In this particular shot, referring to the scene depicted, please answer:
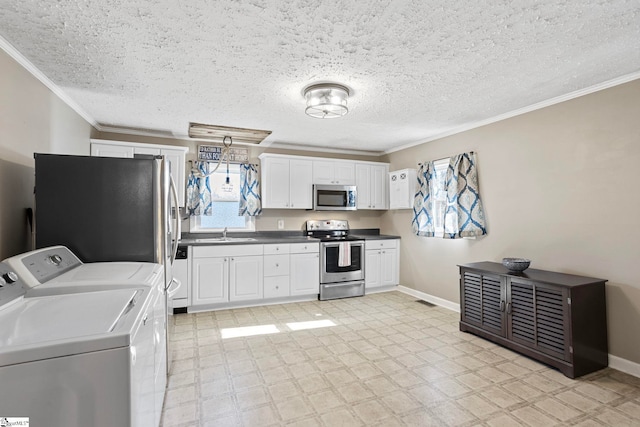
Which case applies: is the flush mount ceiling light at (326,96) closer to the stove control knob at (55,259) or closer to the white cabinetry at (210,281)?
the stove control knob at (55,259)

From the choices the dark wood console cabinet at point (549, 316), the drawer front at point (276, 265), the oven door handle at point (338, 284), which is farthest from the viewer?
the oven door handle at point (338, 284)

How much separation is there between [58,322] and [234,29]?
1.73 meters

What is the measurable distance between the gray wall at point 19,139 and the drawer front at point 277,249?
2486 millimetres

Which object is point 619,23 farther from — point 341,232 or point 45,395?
point 341,232

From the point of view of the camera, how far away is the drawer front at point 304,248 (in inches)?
180

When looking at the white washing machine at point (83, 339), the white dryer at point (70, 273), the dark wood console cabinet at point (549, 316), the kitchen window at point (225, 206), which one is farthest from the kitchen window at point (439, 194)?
the white washing machine at point (83, 339)

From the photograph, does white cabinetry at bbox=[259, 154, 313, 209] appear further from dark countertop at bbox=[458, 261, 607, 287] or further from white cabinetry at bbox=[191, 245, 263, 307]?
dark countertop at bbox=[458, 261, 607, 287]

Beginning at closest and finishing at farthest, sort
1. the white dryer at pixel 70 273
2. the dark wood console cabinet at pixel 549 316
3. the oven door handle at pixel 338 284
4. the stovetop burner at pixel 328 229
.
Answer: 1. the white dryer at pixel 70 273
2. the dark wood console cabinet at pixel 549 316
3. the oven door handle at pixel 338 284
4. the stovetop burner at pixel 328 229

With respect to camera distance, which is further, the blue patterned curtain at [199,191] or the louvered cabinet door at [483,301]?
the blue patterned curtain at [199,191]

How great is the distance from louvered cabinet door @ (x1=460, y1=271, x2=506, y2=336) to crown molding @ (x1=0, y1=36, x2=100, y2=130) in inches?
166

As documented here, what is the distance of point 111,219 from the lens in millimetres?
2066

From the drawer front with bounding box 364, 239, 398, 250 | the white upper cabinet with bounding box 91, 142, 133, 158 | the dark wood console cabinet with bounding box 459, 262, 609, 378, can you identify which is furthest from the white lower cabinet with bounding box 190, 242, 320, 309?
the dark wood console cabinet with bounding box 459, 262, 609, 378

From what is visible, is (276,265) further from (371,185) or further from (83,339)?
(83,339)

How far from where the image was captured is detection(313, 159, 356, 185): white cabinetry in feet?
16.7
